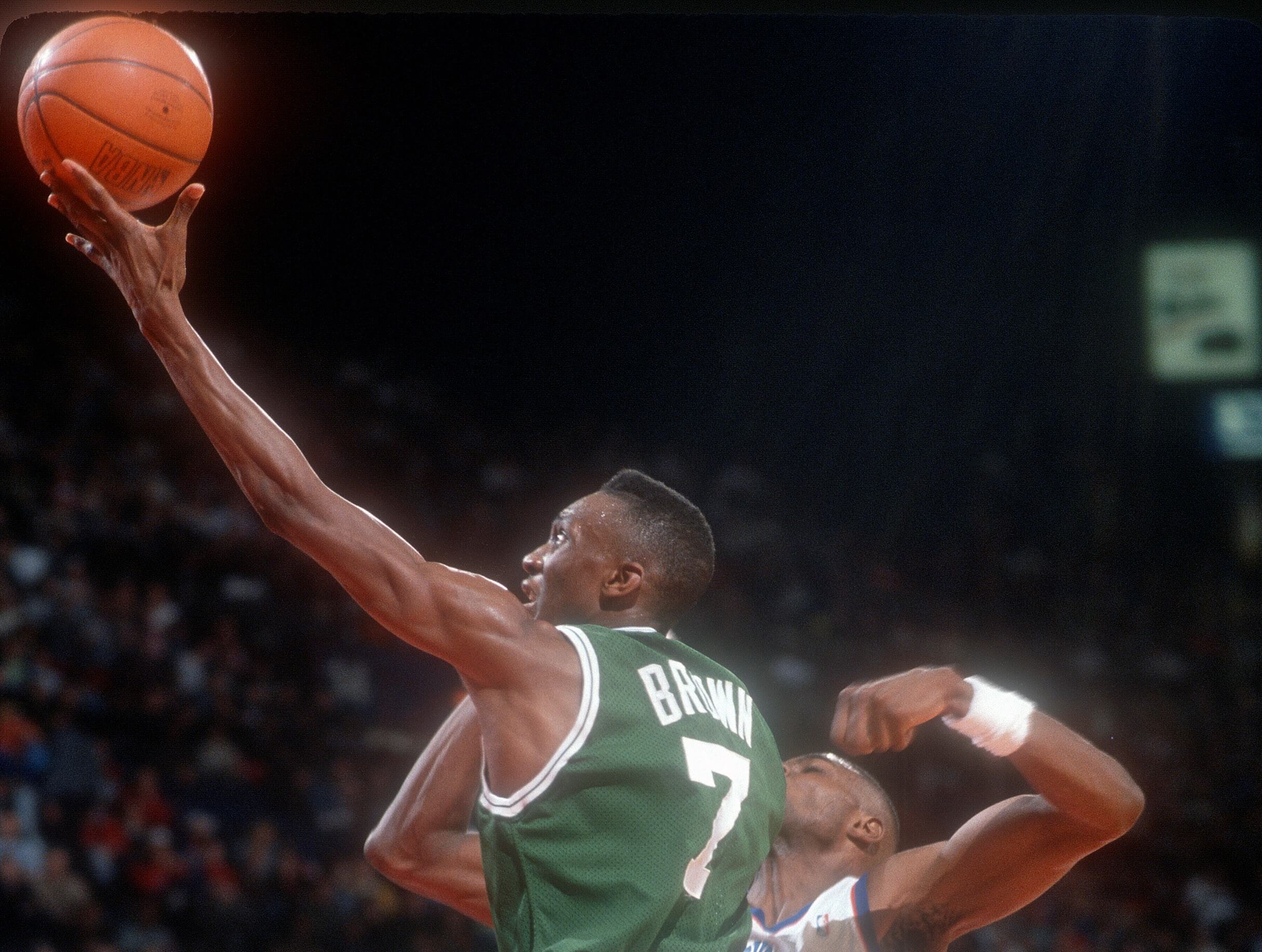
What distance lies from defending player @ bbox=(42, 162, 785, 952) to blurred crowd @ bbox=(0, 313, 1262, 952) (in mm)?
5298

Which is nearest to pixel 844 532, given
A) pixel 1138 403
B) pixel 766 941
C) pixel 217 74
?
pixel 1138 403

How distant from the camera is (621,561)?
264 cm

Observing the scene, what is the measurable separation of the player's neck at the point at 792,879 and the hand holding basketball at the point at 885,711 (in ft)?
3.04

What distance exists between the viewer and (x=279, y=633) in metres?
8.70

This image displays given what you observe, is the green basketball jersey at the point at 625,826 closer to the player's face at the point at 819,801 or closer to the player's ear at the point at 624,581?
the player's ear at the point at 624,581

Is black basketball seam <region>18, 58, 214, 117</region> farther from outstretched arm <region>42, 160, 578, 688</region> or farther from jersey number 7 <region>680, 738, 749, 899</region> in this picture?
jersey number 7 <region>680, 738, 749, 899</region>

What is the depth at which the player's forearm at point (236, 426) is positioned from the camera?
2.18 metres

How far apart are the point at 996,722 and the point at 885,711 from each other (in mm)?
353

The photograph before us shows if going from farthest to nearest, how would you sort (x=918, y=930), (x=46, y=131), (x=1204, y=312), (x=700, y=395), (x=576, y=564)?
(x=700, y=395), (x=1204, y=312), (x=918, y=930), (x=576, y=564), (x=46, y=131)

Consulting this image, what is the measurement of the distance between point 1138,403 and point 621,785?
13.1 metres

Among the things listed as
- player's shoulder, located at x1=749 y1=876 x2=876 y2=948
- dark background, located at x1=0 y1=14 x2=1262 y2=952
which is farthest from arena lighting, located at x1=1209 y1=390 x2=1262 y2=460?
player's shoulder, located at x1=749 y1=876 x2=876 y2=948

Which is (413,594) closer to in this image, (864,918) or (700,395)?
(864,918)

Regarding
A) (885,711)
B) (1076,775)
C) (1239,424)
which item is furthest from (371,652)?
(1239,424)

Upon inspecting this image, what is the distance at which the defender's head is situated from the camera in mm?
2627
